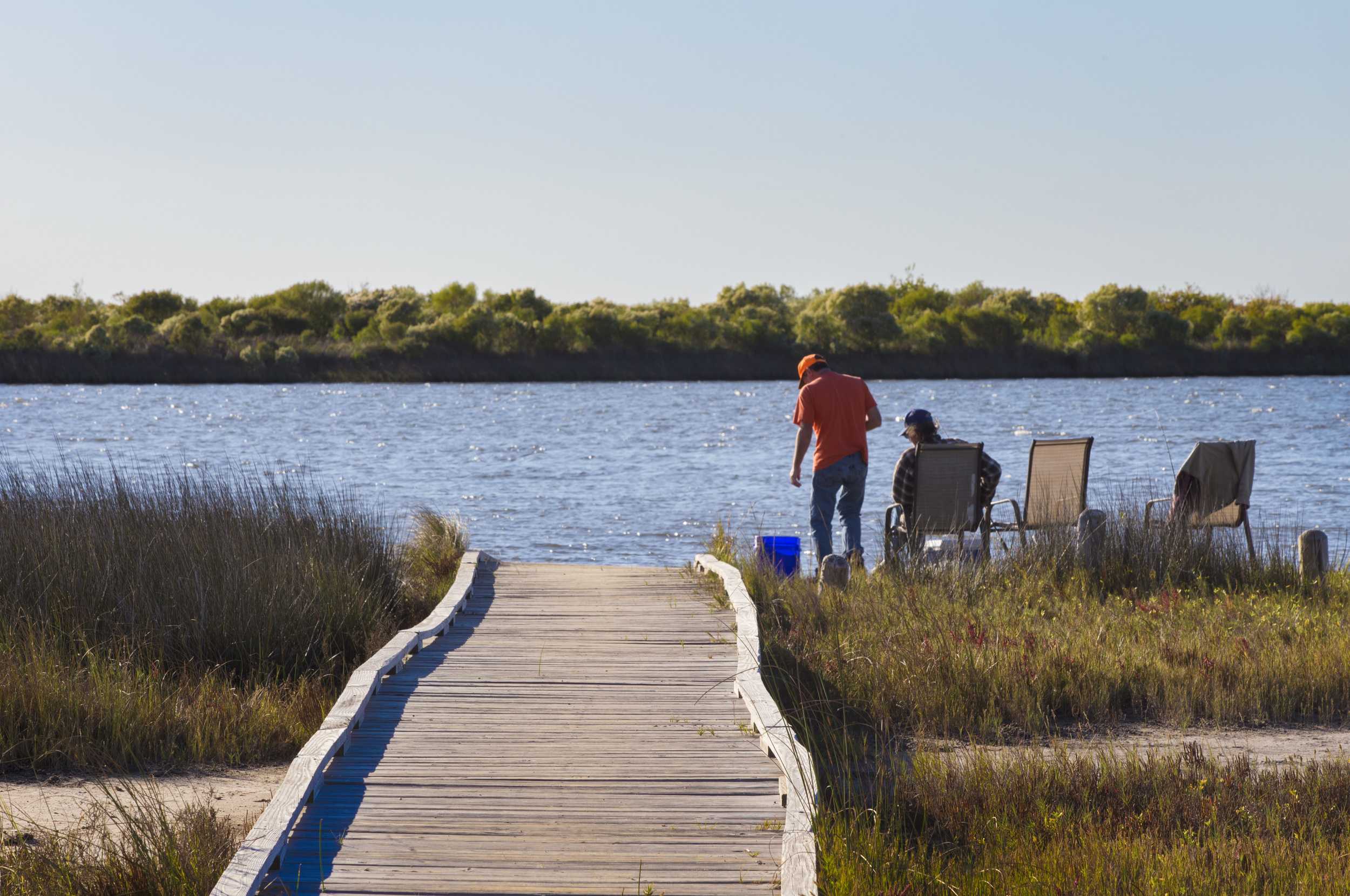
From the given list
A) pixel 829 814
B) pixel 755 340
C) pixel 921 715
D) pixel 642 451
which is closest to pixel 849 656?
pixel 921 715

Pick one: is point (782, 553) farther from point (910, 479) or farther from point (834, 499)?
point (910, 479)

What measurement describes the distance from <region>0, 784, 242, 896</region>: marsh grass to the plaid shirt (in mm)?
5702

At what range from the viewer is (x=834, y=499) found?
934cm

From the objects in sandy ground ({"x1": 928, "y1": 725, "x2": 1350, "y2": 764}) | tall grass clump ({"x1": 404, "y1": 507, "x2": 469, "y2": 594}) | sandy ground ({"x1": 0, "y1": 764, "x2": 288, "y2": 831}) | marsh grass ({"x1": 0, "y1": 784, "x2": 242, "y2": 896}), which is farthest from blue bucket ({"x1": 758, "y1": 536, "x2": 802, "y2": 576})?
marsh grass ({"x1": 0, "y1": 784, "x2": 242, "y2": 896})

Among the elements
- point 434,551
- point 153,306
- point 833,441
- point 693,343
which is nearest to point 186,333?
point 153,306

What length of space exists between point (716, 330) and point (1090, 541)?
59.8m

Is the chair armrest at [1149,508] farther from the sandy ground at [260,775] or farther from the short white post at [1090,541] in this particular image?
the sandy ground at [260,775]

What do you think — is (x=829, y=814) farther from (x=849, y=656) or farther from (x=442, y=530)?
(x=442, y=530)

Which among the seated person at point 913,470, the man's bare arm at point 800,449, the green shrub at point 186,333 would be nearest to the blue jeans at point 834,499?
the man's bare arm at point 800,449

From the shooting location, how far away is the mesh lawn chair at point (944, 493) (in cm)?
880

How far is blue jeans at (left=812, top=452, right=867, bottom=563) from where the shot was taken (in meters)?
9.19

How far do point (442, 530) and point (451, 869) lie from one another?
7411 mm

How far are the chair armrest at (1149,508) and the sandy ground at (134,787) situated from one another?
6005 millimetres

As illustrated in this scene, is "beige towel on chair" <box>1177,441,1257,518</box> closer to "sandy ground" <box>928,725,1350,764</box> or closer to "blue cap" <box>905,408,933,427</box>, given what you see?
"blue cap" <box>905,408,933,427</box>
